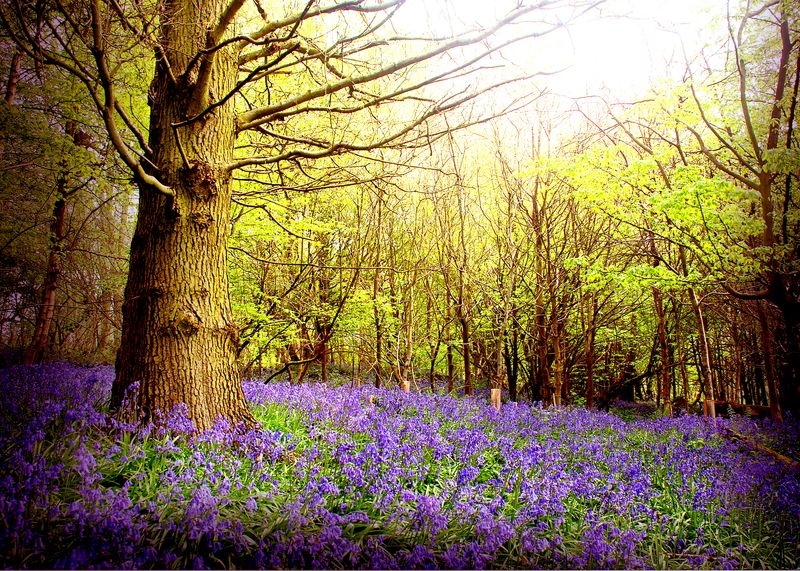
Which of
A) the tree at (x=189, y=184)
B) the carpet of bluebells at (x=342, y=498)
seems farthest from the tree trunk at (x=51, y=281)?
the tree at (x=189, y=184)

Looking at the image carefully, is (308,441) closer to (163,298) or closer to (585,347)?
(163,298)

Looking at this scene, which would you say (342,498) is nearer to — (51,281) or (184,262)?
(184,262)

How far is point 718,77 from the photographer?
6.24m

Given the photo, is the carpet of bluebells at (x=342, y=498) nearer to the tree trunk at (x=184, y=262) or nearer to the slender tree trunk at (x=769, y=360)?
the tree trunk at (x=184, y=262)

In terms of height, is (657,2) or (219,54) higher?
(657,2)

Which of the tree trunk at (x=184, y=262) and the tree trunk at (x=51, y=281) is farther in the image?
the tree trunk at (x=51, y=281)

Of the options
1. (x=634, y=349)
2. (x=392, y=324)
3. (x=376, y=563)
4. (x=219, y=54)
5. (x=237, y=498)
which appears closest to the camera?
(x=376, y=563)

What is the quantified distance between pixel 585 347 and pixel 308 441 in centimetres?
960

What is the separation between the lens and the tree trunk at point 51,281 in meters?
7.50

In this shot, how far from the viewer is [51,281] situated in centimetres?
756

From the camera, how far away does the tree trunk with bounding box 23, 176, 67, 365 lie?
7.50m

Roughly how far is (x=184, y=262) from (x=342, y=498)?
6.80 ft

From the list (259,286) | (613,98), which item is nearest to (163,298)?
(259,286)

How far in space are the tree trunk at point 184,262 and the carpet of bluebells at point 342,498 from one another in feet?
0.86
